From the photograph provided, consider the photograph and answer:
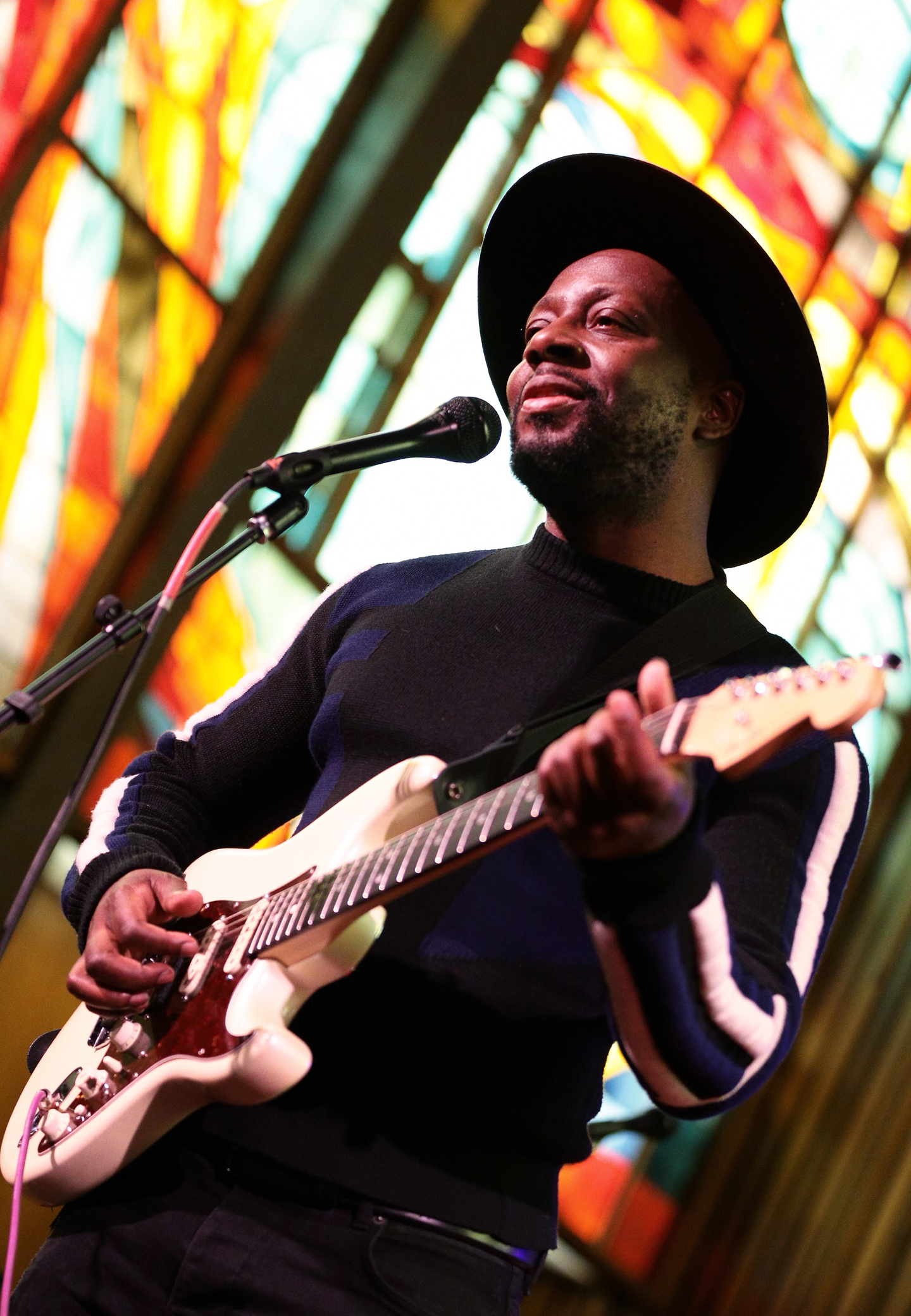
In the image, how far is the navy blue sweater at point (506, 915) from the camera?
4.07ft

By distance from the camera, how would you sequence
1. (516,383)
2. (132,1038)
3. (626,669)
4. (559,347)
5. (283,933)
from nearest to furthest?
(283,933), (132,1038), (626,669), (559,347), (516,383)

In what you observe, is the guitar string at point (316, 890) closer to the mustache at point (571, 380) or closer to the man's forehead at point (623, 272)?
the mustache at point (571, 380)

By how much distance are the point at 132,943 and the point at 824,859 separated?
0.80 m

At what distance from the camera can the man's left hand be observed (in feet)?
3.60

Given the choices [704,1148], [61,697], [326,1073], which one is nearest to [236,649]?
[61,697]

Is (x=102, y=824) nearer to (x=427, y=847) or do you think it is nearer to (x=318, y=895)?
(x=318, y=895)

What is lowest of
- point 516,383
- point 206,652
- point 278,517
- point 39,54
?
point 278,517

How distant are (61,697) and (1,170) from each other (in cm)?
134

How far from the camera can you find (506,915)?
1509 mm

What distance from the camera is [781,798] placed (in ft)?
4.78

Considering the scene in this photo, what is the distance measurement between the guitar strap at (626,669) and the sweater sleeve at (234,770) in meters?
0.48

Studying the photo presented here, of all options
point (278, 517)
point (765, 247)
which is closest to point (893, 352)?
point (765, 247)

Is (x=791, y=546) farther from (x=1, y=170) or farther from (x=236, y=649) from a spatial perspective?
(x=1, y=170)

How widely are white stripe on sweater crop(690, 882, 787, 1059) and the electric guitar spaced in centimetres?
13
